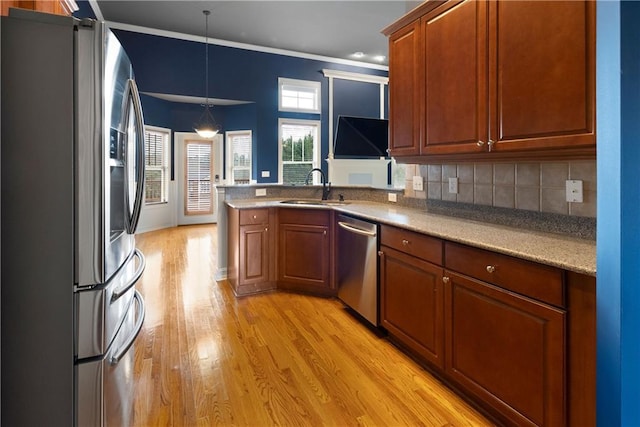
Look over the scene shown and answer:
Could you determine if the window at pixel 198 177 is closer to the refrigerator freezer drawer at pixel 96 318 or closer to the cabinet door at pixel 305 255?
the cabinet door at pixel 305 255

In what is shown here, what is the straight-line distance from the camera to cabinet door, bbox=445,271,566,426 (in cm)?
132

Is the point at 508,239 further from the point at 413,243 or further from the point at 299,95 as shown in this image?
the point at 299,95

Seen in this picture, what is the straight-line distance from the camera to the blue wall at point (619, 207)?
670 mm

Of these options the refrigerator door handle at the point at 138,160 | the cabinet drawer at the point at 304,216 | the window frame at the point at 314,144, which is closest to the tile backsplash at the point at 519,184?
the cabinet drawer at the point at 304,216

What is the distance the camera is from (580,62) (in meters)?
1.44

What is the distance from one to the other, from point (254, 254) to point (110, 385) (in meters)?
2.10

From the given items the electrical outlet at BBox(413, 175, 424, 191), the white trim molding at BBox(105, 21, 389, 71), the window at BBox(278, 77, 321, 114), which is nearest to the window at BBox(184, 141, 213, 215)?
the window at BBox(278, 77, 321, 114)

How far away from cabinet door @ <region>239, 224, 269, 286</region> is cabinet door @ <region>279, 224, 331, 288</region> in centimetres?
16

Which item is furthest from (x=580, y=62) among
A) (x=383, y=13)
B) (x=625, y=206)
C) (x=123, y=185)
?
(x=383, y=13)

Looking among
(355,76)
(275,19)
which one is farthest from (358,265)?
(355,76)

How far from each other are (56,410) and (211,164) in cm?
744

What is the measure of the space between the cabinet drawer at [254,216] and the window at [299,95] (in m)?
3.96

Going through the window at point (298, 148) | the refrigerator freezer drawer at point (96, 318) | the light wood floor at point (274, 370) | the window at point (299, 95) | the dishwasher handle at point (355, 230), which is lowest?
the light wood floor at point (274, 370)

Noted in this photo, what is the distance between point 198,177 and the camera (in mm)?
8195
